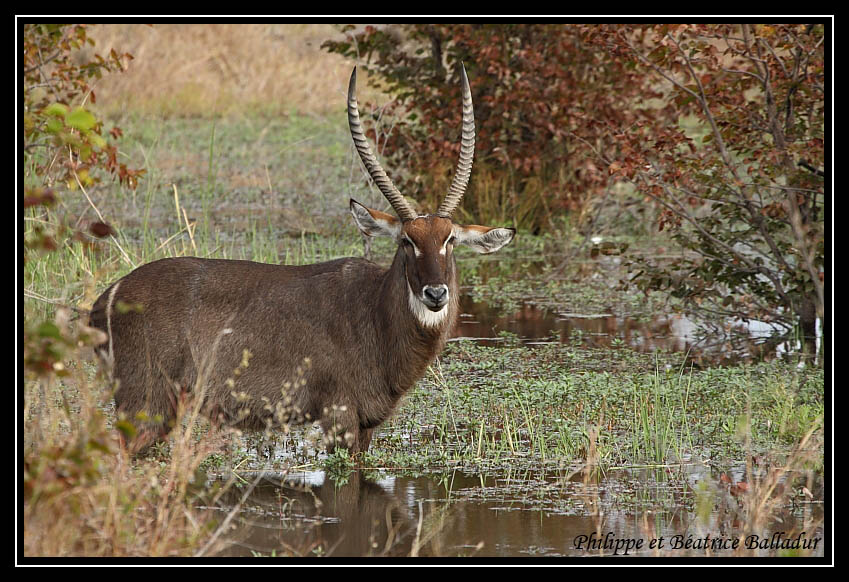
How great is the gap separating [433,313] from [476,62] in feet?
20.6

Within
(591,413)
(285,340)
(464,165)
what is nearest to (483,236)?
(464,165)

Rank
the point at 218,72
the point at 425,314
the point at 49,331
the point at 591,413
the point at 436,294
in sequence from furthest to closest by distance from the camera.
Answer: the point at 218,72
the point at 591,413
the point at 425,314
the point at 436,294
the point at 49,331

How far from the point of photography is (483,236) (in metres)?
5.57

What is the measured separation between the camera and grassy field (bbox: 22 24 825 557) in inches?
155

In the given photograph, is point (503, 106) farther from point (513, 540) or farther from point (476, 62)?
point (513, 540)

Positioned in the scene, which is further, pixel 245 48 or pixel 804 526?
pixel 245 48

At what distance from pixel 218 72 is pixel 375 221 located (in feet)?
54.7

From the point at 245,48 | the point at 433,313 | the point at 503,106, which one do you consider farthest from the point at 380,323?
the point at 245,48

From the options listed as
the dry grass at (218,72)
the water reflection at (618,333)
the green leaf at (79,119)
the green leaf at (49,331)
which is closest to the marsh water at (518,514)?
the green leaf at (49,331)

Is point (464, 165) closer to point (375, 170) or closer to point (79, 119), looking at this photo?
point (375, 170)

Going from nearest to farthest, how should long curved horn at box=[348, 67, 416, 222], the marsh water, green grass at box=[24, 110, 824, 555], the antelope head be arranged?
1. the marsh water
2. green grass at box=[24, 110, 824, 555]
3. the antelope head
4. long curved horn at box=[348, 67, 416, 222]

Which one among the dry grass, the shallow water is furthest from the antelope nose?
the dry grass

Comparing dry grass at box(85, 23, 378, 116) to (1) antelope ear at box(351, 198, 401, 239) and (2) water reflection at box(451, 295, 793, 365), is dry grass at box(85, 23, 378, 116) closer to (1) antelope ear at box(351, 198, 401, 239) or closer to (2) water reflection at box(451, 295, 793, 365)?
(2) water reflection at box(451, 295, 793, 365)

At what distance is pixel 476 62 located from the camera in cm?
1111
